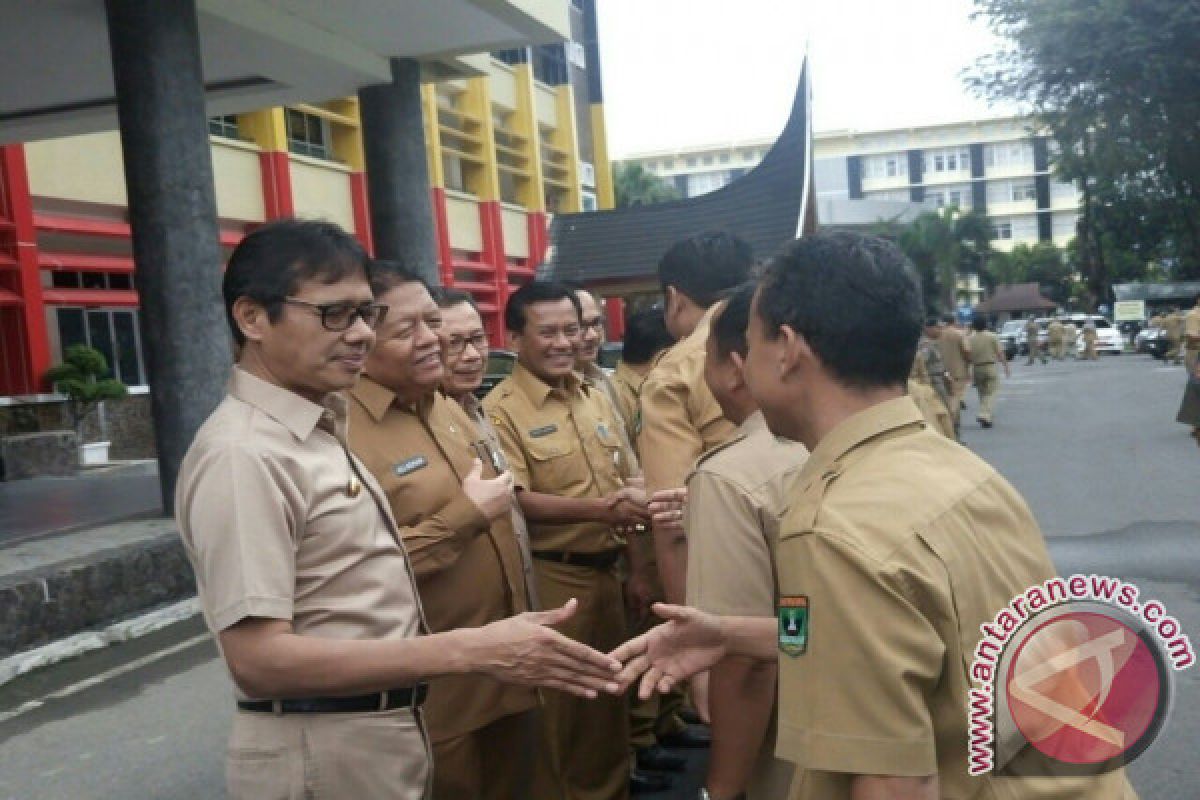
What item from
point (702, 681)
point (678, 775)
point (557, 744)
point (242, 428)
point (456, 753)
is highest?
point (242, 428)

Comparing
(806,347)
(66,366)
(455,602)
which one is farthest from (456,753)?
(66,366)

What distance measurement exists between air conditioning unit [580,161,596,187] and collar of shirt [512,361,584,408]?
30159mm

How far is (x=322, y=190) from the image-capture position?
20531 mm

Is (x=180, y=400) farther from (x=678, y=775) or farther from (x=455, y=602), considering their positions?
(x=455, y=602)

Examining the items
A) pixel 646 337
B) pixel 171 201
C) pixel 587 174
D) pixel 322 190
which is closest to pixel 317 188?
pixel 322 190

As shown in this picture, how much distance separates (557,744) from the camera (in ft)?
12.1

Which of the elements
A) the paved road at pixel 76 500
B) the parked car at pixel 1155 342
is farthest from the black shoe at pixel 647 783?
the parked car at pixel 1155 342

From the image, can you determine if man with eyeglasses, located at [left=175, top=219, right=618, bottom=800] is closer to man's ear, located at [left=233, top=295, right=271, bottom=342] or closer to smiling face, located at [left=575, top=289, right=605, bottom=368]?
man's ear, located at [left=233, top=295, right=271, bottom=342]

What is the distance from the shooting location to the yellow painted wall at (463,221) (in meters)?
25.3

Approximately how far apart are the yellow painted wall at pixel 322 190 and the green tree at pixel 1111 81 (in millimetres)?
11797

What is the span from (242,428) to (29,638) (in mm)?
4756

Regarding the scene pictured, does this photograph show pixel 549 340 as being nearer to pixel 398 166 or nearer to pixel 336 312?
pixel 336 312

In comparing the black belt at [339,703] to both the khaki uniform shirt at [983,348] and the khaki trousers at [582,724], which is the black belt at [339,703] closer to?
the khaki trousers at [582,724]

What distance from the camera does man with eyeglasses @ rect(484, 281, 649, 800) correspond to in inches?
144
